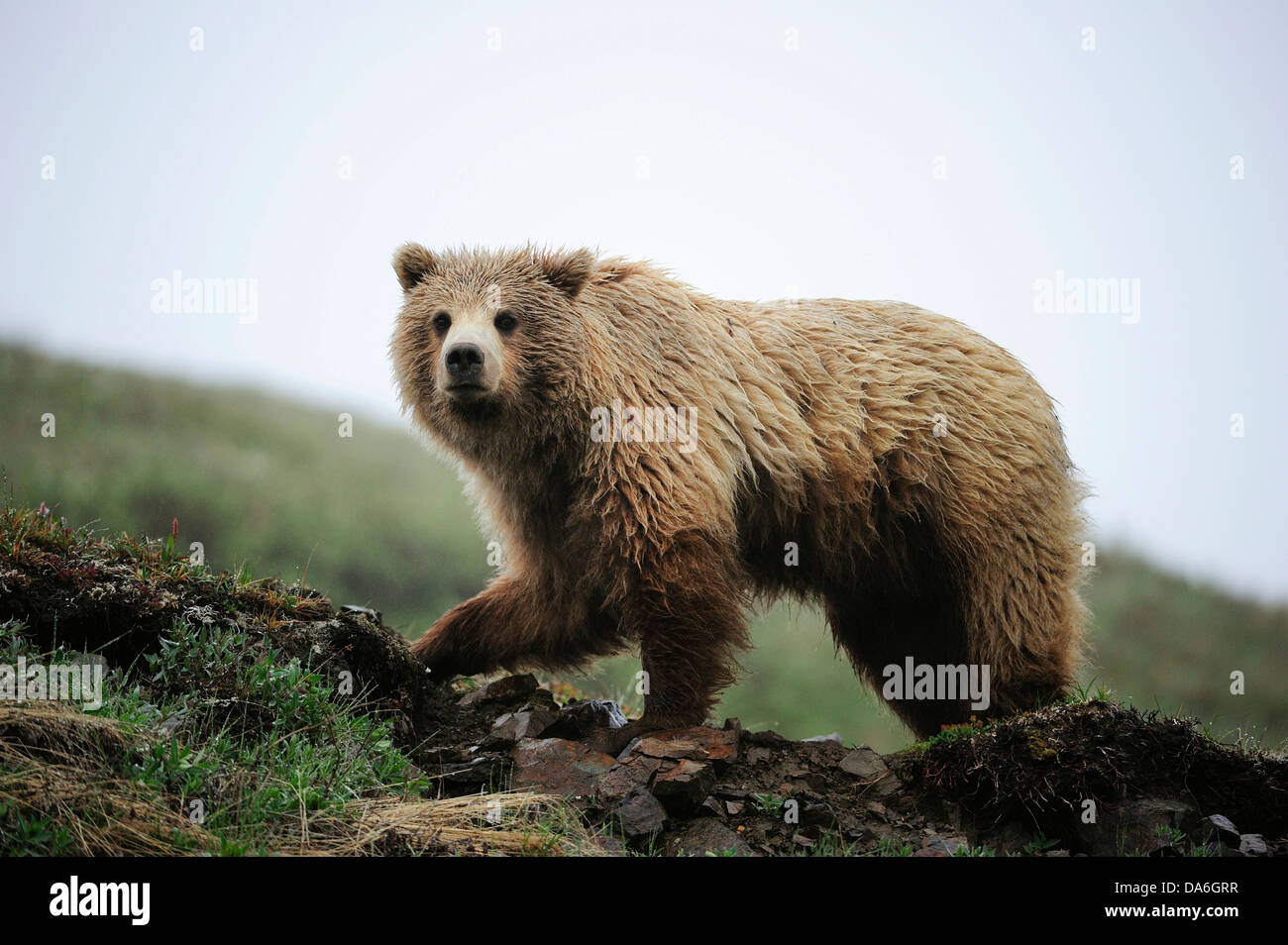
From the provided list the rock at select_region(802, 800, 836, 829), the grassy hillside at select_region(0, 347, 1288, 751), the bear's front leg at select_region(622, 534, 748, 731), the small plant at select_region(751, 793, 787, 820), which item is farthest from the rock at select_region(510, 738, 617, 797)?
the grassy hillside at select_region(0, 347, 1288, 751)

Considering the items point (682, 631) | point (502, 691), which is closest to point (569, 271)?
point (682, 631)

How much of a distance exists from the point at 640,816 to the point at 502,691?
1.82 meters

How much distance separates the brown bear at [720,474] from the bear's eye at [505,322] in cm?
2

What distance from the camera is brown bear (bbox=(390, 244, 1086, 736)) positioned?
6160mm

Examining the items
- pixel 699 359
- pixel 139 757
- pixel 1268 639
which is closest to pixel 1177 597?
pixel 1268 639

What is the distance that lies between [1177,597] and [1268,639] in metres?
1.85

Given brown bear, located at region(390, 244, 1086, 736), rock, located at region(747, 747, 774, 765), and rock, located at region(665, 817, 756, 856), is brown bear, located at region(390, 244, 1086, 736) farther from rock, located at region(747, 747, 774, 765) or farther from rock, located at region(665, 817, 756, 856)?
rock, located at region(665, 817, 756, 856)

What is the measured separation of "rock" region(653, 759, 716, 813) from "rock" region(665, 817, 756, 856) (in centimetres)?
10

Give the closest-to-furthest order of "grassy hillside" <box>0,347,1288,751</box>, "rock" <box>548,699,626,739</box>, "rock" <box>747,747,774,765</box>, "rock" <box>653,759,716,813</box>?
"rock" <box>653,759,716,813</box> < "rock" <box>747,747,774,765</box> < "rock" <box>548,699,626,739</box> < "grassy hillside" <box>0,347,1288,751</box>

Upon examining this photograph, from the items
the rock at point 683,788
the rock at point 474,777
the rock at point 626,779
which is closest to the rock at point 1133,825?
the rock at point 683,788

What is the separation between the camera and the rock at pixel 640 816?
197 inches

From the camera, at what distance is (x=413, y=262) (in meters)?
6.92

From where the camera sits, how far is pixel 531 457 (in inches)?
255

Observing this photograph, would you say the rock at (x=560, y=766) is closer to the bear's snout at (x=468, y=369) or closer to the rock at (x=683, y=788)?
the rock at (x=683, y=788)
